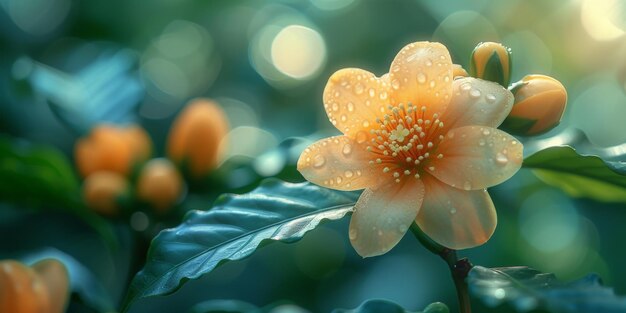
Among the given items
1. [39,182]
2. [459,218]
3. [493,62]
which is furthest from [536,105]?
[39,182]

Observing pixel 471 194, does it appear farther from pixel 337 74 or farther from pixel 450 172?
pixel 337 74

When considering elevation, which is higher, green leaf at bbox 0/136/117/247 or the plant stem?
the plant stem

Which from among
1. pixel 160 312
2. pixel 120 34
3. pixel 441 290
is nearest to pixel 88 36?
pixel 120 34

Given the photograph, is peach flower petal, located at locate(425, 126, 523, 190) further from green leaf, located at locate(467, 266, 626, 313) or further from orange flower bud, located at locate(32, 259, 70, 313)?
orange flower bud, located at locate(32, 259, 70, 313)

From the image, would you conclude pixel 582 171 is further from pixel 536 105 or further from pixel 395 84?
pixel 395 84

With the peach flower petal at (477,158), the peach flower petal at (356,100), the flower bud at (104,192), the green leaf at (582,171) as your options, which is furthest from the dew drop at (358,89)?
the flower bud at (104,192)

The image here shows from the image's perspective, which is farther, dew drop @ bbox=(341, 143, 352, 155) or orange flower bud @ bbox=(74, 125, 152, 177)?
orange flower bud @ bbox=(74, 125, 152, 177)

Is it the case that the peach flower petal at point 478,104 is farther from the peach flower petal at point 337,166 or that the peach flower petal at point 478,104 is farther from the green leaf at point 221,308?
the green leaf at point 221,308

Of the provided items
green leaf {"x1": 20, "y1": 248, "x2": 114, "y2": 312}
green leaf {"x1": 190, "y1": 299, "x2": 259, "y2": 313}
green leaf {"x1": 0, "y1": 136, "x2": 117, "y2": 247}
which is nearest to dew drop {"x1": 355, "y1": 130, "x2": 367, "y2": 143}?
Result: green leaf {"x1": 190, "y1": 299, "x2": 259, "y2": 313}
